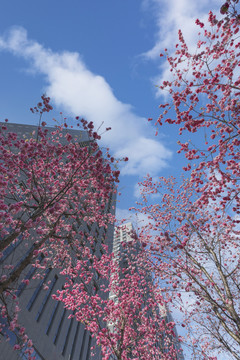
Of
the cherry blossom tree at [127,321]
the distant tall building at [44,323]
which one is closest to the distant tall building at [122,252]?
the cherry blossom tree at [127,321]

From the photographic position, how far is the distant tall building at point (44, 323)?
14717 mm

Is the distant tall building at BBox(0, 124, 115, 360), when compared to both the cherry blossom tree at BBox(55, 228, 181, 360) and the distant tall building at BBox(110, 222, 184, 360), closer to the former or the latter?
the cherry blossom tree at BBox(55, 228, 181, 360)

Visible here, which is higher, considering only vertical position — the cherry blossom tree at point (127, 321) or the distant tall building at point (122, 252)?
the distant tall building at point (122, 252)

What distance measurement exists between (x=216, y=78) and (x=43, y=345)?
20392 mm

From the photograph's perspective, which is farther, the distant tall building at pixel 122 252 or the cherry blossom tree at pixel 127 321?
the cherry blossom tree at pixel 127 321

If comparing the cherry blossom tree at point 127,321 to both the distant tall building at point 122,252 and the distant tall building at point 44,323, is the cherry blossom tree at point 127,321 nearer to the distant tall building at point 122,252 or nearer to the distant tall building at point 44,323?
the distant tall building at point 122,252

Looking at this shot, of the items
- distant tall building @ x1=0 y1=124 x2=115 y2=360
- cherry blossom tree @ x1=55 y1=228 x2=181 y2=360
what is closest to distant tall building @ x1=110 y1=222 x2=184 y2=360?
cherry blossom tree @ x1=55 y1=228 x2=181 y2=360

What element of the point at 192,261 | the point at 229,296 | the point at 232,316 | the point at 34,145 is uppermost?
the point at 34,145

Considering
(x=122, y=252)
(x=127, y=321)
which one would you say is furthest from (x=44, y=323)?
(x=122, y=252)

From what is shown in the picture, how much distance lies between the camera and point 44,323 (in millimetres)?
17000

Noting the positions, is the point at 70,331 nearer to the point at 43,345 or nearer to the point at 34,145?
the point at 43,345

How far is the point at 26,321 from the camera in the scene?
1491 cm

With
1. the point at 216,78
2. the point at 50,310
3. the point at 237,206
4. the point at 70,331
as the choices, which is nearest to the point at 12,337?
the point at 50,310

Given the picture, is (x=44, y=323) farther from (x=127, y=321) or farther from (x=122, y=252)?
(x=122, y=252)
